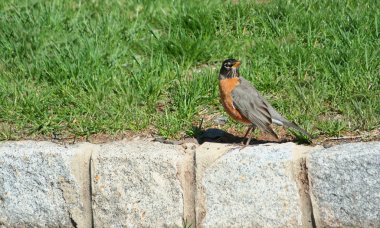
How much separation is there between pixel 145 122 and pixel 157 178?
2.28 feet

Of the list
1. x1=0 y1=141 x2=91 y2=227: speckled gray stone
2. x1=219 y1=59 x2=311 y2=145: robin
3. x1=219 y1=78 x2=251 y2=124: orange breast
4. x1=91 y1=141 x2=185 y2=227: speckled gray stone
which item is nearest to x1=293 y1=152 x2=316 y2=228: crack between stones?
x1=219 y1=59 x2=311 y2=145: robin

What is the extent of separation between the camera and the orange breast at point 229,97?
5812mm

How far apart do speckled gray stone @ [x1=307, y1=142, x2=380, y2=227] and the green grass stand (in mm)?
526

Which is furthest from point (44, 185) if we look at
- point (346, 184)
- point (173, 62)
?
point (346, 184)

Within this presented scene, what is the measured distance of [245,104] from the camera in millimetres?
5809

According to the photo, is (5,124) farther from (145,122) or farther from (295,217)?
(295,217)

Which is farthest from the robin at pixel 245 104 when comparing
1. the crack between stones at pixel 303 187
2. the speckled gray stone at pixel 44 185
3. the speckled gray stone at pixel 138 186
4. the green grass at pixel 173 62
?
the speckled gray stone at pixel 44 185

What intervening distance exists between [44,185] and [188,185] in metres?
1.03

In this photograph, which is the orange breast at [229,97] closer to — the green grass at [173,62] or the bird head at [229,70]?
the bird head at [229,70]

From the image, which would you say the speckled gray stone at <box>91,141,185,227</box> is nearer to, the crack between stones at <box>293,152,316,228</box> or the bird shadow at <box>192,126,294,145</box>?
Answer: the bird shadow at <box>192,126,294,145</box>

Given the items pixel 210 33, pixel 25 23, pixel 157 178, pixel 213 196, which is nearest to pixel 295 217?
pixel 213 196

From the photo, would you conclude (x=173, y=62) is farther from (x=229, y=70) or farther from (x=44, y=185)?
Answer: (x=44, y=185)

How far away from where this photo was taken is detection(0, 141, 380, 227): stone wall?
5.21 m

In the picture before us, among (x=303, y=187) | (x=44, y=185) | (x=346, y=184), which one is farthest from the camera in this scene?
(x=44, y=185)
